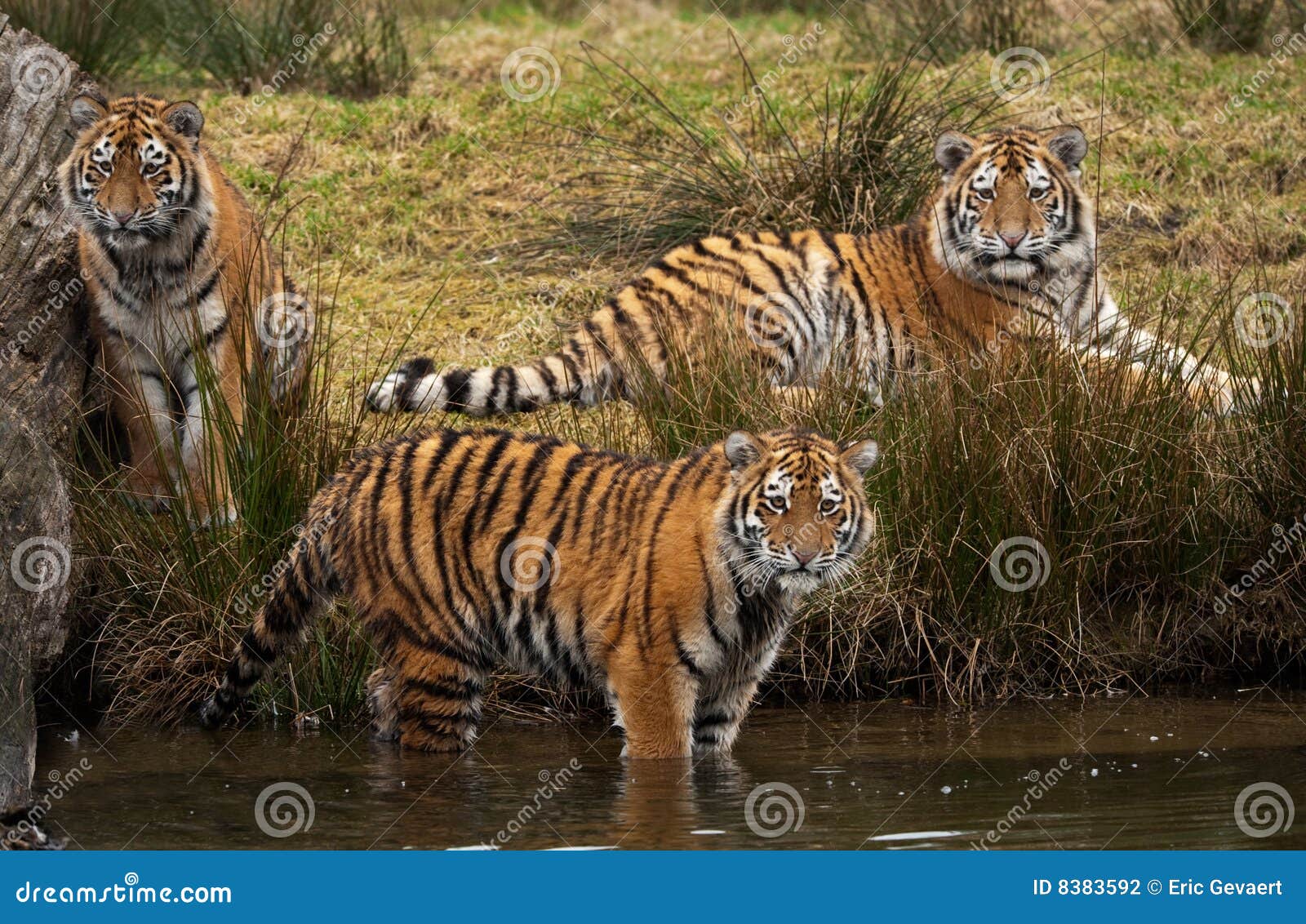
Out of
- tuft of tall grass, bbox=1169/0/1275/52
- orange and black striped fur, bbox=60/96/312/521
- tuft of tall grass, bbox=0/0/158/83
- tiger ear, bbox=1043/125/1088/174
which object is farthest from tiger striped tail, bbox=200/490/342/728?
tuft of tall grass, bbox=1169/0/1275/52

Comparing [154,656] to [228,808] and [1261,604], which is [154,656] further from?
[1261,604]

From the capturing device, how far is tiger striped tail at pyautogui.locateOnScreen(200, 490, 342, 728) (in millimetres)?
5961

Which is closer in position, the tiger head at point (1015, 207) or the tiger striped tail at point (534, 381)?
the tiger head at point (1015, 207)

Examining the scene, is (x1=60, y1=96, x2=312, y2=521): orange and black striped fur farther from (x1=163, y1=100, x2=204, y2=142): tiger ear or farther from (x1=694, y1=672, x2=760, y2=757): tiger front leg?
(x1=694, y1=672, x2=760, y2=757): tiger front leg

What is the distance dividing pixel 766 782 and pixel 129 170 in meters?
3.47

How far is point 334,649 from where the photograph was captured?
6461mm

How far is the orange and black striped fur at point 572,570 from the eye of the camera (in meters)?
5.60

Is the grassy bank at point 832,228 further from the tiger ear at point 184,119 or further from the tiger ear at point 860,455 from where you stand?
the tiger ear at point 860,455

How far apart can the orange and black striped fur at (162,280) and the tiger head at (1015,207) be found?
2912mm

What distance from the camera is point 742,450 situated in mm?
5582

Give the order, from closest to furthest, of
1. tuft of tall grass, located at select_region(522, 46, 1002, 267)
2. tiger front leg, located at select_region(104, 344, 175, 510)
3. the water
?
the water → tiger front leg, located at select_region(104, 344, 175, 510) → tuft of tall grass, located at select_region(522, 46, 1002, 267)

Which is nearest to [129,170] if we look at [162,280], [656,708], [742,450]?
[162,280]

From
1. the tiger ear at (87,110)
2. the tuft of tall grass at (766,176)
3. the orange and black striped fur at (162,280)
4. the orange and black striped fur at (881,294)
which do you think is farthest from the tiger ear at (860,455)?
the tuft of tall grass at (766,176)

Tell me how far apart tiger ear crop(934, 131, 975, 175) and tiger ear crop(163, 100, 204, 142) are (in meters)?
3.20
